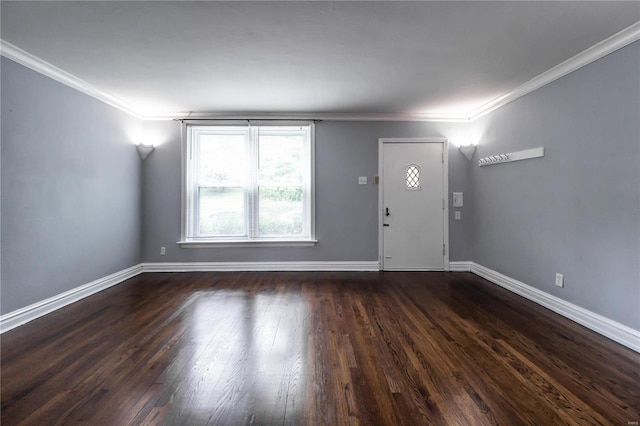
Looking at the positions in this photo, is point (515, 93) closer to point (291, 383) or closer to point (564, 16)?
point (564, 16)

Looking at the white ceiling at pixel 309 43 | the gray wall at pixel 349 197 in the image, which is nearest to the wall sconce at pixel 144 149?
the white ceiling at pixel 309 43

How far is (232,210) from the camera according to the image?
4.46 metres

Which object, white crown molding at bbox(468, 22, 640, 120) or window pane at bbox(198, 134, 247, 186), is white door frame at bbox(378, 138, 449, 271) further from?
window pane at bbox(198, 134, 247, 186)

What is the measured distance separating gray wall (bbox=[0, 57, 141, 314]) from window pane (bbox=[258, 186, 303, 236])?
196 centimetres

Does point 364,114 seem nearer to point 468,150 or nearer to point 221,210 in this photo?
point 468,150

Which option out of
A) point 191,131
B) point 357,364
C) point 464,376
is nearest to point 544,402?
point 464,376

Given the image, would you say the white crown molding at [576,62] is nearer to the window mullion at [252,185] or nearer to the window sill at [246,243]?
the window sill at [246,243]

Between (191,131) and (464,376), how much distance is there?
4594mm

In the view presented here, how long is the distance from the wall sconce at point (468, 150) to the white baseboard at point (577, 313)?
1794mm

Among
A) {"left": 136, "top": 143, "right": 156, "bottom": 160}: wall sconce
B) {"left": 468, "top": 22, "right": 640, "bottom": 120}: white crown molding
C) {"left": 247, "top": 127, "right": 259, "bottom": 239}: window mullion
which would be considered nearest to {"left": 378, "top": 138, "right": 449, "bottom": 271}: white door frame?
{"left": 468, "top": 22, "right": 640, "bottom": 120}: white crown molding

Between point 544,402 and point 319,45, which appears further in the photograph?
point 319,45

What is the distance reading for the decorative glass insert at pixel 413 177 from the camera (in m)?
4.45

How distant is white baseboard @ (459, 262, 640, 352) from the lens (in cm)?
218

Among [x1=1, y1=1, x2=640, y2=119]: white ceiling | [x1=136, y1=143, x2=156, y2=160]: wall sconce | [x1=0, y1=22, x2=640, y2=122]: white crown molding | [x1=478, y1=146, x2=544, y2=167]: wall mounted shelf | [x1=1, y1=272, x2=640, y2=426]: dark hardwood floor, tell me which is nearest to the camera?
[x1=1, y1=272, x2=640, y2=426]: dark hardwood floor
